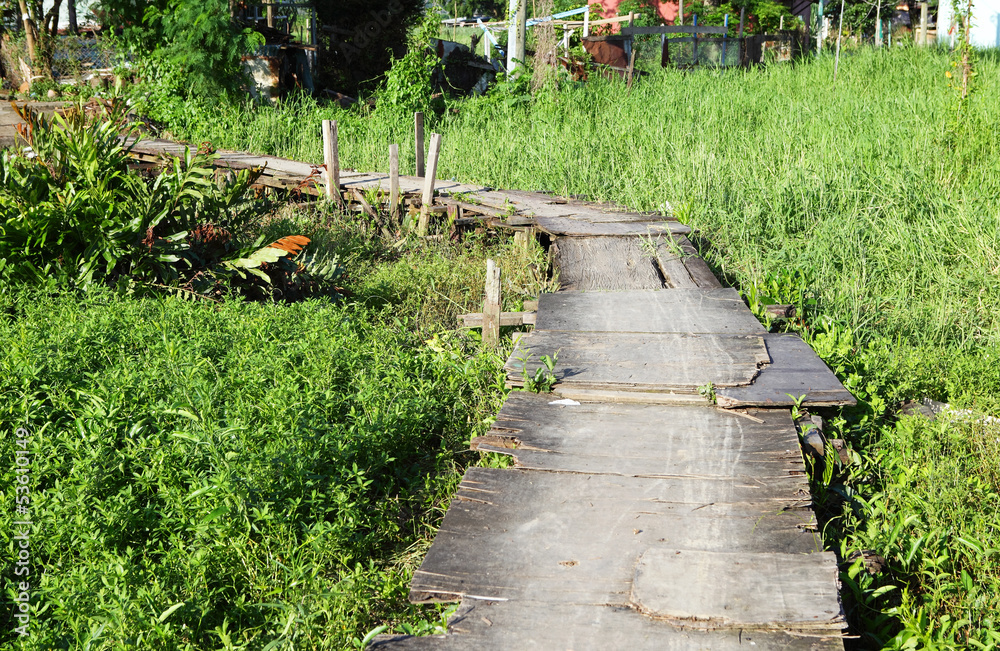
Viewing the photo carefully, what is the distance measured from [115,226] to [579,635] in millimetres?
4865

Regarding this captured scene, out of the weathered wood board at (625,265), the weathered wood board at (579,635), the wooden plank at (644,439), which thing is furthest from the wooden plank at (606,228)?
the weathered wood board at (579,635)

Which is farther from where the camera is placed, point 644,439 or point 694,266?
point 694,266

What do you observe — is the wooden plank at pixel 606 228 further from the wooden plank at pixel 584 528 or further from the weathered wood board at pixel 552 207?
the wooden plank at pixel 584 528

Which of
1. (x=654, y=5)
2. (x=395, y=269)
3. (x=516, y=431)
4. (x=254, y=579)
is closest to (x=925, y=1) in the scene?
(x=654, y=5)

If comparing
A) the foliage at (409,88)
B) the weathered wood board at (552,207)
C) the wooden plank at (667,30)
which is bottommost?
the weathered wood board at (552,207)

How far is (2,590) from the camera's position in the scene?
9.98ft

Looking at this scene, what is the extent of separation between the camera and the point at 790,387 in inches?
160

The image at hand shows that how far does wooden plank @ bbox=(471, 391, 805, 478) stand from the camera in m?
3.46

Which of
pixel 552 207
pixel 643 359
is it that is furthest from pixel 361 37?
pixel 643 359

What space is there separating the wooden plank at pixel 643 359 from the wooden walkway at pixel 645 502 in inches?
0.5

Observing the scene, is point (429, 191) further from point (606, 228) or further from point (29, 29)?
point (29, 29)

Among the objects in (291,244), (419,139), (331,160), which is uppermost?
(419,139)

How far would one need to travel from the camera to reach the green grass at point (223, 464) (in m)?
2.96

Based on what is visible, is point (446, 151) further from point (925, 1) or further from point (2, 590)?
point (925, 1)
